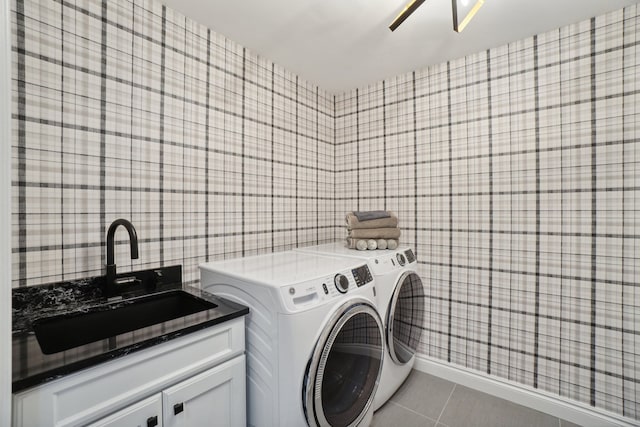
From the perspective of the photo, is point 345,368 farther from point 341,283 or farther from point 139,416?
point 139,416

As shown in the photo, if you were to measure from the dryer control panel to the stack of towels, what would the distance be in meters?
0.49

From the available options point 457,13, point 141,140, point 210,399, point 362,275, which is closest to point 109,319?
point 210,399

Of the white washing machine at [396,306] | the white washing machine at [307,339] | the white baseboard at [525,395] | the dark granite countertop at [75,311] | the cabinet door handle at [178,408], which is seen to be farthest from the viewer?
the white washing machine at [396,306]

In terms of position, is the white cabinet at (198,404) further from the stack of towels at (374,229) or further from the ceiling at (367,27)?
the ceiling at (367,27)

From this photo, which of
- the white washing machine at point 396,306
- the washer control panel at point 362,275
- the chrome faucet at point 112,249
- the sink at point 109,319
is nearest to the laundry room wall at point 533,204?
the white washing machine at point 396,306

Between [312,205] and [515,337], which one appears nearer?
[515,337]

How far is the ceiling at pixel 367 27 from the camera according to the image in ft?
4.98

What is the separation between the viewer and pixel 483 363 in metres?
1.94

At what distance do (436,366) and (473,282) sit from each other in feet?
2.30

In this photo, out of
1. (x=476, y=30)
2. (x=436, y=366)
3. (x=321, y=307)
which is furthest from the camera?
(x=436, y=366)

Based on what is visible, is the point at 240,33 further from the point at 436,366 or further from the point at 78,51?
A: the point at 436,366

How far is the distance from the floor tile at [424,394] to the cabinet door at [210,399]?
3.68ft

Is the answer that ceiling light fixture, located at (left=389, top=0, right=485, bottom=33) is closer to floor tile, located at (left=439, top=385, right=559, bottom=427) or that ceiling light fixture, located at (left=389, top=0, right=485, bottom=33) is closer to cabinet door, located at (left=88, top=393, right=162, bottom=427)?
cabinet door, located at (left=88, top=393, right=162, bottom=427)

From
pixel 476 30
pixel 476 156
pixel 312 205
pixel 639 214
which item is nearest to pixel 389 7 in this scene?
pixel 476 30
